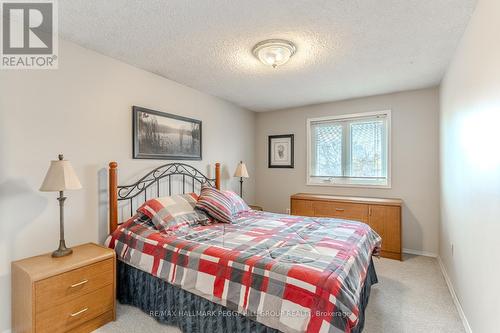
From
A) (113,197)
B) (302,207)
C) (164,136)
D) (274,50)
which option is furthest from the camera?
(302,207)

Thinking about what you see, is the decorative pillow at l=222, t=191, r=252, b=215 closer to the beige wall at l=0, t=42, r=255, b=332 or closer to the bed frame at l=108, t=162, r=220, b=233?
the bed frame at l=108, t=162, r=220, b=233

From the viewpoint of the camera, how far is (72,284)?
180 centimetres

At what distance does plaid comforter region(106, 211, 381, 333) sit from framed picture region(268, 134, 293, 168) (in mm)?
2244

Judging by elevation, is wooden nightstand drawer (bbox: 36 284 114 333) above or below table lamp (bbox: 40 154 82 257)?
below

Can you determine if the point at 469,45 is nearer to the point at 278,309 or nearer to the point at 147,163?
the point at 278,309

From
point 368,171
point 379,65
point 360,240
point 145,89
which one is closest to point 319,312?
point 360,240

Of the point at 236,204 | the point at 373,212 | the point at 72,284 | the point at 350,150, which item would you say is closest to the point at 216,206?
the point at 236,204

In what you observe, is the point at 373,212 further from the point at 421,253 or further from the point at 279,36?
the point at 279,36

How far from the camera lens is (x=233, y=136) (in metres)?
4.40

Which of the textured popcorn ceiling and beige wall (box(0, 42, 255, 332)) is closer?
the textured popcorn ceiling

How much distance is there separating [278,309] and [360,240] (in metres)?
1.06

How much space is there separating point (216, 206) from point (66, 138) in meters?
1.54

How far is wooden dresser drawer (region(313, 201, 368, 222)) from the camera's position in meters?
3.53

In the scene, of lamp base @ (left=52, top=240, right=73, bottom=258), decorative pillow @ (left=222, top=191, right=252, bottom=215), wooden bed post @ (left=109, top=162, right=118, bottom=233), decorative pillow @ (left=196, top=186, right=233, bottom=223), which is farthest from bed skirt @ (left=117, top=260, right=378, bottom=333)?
decorative pillow @ (left=222, top=191, right=252, bottom=215)
